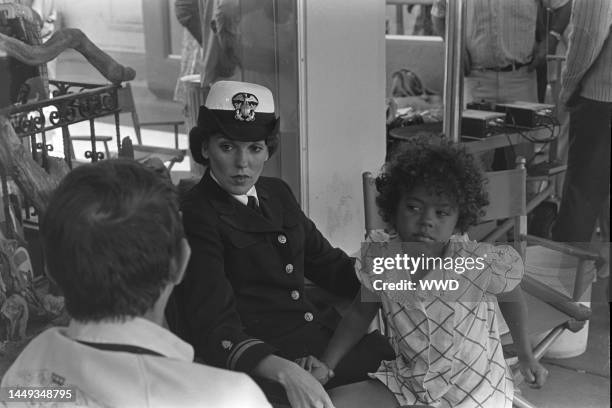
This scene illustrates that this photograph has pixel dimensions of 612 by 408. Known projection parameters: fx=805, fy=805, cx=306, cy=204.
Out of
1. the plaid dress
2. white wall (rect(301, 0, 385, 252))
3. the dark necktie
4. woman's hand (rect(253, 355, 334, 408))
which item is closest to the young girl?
the plaid dress

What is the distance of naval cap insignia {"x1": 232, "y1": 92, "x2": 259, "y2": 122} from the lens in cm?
178

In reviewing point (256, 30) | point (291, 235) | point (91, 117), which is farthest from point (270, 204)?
point (256, 30)

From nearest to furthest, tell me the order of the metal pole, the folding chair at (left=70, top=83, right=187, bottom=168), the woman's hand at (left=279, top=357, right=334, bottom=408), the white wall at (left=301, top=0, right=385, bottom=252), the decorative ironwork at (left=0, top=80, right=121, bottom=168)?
the woman's hand at (left=279, top=357, right=334, bottom=408) < the decorative ironwork at (left=0, top=80, right=121, bottom=168) < the folding chair at (left=70, top=83, right=187, bottom=168) < the white wall at (left=301, top=0, right=385, bottom=252) < the metal pole

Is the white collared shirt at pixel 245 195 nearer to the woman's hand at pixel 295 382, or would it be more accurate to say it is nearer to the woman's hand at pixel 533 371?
the woman's hand at pixel 295 382

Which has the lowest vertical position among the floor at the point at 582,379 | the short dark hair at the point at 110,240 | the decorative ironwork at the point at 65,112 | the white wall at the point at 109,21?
the floor at the point at 582,379

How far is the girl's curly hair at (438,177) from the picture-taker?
6.02ft

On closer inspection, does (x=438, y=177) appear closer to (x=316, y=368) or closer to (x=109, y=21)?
(x=316, y=368)

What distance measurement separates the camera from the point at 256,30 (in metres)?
2.68

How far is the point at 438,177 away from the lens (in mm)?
1832

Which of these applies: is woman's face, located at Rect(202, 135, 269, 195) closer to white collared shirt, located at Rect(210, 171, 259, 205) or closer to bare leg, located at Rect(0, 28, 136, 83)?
white collared shirt, located at Rect(210, 171, 259, 205)

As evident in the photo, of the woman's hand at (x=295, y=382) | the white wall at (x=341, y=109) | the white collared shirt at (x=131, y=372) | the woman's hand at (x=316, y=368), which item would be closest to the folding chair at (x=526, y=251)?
the white wall at (x=341, y=109)

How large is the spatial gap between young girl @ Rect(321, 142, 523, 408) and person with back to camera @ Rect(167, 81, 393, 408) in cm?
9

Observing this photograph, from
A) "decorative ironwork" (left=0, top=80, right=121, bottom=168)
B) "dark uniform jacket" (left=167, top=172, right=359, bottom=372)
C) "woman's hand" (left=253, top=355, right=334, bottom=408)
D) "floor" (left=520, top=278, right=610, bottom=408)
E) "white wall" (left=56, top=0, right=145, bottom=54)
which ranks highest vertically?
"white wall" (left=56, top=0, right=145, bottom=54)

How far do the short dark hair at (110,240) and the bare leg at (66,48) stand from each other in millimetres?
773
